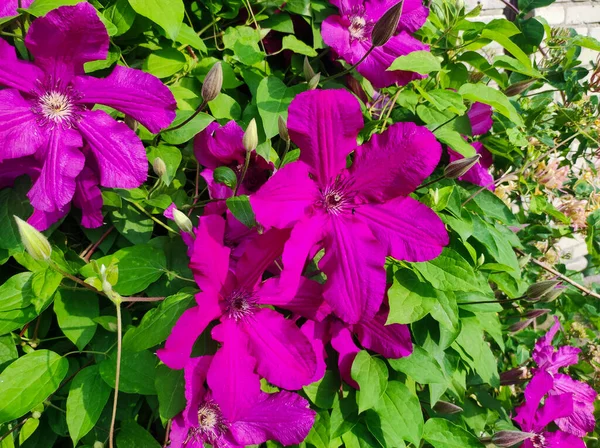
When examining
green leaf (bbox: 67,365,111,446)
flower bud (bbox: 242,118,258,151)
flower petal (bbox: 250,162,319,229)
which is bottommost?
green leaf (bbox: 67,365,111,446)

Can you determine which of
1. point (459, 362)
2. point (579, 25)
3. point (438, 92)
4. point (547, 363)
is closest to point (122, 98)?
point (438, 92)

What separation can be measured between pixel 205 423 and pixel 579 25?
2607mm

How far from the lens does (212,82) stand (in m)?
0.62

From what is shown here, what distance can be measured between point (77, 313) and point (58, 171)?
19 centimetres

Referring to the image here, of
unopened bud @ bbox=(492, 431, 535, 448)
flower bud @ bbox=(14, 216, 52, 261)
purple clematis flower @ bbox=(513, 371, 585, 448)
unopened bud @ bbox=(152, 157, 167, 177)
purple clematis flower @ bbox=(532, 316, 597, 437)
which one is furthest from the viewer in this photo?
purple clematis flower @ bbox=(532, 316, 597, 437)

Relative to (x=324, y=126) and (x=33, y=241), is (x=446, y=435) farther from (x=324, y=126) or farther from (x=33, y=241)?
(x=33, y=241)

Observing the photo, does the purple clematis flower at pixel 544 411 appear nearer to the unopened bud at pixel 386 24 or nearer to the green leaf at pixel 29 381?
the unopened bud at pixel 386 24

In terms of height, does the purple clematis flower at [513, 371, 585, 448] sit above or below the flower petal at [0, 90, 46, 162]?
below

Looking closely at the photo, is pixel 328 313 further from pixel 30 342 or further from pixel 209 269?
pixel 30 342

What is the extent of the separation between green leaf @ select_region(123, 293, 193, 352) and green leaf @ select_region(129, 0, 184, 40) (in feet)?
0.98

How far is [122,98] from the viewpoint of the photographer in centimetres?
57

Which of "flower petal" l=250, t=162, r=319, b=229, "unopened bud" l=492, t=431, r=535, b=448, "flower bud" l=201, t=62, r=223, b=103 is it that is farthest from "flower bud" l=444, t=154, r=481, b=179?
"unopened bud" l=492, t=431, r=535, b=448

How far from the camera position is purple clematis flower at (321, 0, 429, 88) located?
28.9 inches

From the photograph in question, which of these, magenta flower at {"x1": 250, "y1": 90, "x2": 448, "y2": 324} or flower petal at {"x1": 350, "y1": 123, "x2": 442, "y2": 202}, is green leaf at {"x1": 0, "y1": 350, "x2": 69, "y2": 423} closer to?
magenta flower at {"x1": 250, "y1": 90, "x2": 448, "y2": 324}
